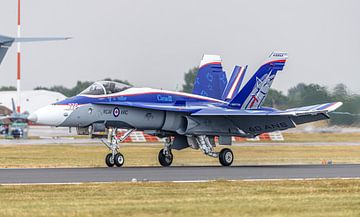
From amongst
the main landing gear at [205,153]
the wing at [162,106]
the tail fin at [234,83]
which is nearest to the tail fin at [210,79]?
the tail fin at [234,83]

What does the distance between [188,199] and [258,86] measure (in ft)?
45.2

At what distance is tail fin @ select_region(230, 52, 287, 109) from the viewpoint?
27672 millimetres

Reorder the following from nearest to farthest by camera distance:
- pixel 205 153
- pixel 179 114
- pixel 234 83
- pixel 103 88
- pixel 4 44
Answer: pixel 4 44 < pixel 103 88 < pixel 179 114 < pixel 205 153 < pixel 234 83

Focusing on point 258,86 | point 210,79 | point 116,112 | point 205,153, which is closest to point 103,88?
point 116,112

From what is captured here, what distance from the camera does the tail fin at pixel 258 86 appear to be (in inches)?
1089

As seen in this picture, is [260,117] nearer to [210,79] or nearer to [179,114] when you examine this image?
[179,114]

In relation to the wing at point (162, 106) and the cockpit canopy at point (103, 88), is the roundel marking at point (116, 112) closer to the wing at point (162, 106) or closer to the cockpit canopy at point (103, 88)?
the wing at point (162, 106)

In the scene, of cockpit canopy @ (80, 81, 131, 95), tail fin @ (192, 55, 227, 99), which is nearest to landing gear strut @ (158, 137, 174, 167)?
cockpit canopy @ (80, 81, 131, 95)

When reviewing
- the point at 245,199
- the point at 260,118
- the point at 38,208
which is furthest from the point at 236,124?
the point at 38,208

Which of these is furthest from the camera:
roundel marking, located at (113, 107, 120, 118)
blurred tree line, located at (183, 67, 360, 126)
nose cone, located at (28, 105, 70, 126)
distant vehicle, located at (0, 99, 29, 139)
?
distant vehicle, located at (0, 99, 29, 139)

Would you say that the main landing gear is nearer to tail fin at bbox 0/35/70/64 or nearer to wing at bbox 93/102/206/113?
wing at bbox 93/102/206/113

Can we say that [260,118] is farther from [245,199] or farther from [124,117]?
[245,199]

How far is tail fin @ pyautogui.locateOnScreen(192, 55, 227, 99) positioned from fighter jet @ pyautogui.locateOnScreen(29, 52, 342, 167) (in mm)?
555

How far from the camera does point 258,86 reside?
2775 cm
